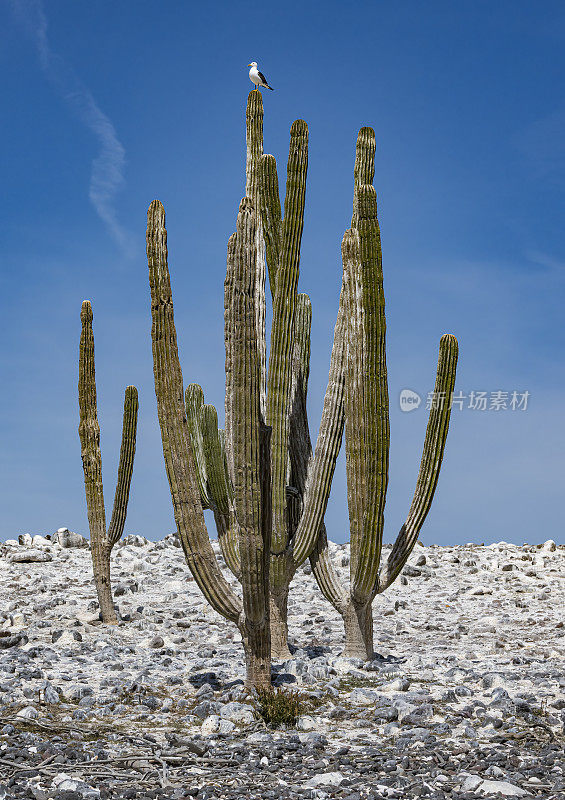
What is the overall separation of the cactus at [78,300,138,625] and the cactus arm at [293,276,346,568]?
3.71m

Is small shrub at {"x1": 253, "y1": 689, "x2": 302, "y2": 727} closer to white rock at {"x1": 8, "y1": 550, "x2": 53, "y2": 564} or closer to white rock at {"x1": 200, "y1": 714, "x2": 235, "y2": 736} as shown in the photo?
white rock at {"x1": 200, "y1": 714, "x2": 235, "y2": 736}

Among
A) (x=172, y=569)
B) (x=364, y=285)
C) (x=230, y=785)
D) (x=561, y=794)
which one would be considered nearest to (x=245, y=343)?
(x=364, y=285)

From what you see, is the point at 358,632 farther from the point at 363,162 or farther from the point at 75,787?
the point at 363,162

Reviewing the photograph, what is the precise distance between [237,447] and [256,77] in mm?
5757

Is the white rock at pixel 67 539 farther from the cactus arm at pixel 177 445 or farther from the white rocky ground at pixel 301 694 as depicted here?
the cactus arm at pixel 177 445

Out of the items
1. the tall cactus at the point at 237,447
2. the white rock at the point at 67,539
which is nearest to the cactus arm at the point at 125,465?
the tall cactus at the point at 237,447

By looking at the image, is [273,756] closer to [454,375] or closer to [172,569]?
[454,375]

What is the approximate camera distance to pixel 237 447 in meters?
7.25

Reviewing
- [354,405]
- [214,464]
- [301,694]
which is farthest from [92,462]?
[301,694]

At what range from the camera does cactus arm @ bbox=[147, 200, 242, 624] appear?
303 inches

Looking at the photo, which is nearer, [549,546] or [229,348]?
[229,348]

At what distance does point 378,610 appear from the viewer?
13344mm

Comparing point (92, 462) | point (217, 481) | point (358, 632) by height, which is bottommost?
point (358, 632)

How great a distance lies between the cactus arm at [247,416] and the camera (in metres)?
7.19
